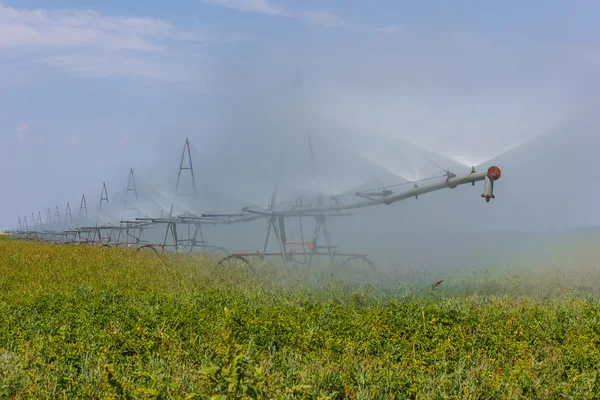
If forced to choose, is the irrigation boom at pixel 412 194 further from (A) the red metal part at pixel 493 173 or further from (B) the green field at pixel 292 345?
(B) the green field at pixel 292 345

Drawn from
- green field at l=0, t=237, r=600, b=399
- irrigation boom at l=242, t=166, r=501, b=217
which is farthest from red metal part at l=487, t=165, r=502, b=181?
green field at l=0, t=237, r=600, b=399

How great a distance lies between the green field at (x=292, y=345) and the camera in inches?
231

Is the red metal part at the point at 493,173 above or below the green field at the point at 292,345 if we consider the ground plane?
above

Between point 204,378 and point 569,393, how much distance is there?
10.9 feet

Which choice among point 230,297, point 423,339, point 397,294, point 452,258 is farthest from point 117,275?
point 452,258

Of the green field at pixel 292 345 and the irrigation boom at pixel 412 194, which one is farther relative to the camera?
the irrigation boom at pixel 412 194

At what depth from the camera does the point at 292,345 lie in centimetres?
791

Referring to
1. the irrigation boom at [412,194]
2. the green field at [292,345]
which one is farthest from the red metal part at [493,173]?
the green field at [292,345]

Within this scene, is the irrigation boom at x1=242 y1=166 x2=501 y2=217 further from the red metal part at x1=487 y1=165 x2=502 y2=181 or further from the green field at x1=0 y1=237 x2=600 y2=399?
the green field at x1=0 y1=237 x2=600 y2=399

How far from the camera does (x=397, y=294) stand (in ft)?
40.0

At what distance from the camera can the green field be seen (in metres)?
5.88

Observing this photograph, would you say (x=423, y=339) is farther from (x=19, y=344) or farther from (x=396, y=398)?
(x=19, y=344)

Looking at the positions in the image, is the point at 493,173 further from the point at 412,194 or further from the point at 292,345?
the point at 292,345

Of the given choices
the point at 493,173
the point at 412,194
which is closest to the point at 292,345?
the point at 493,173
